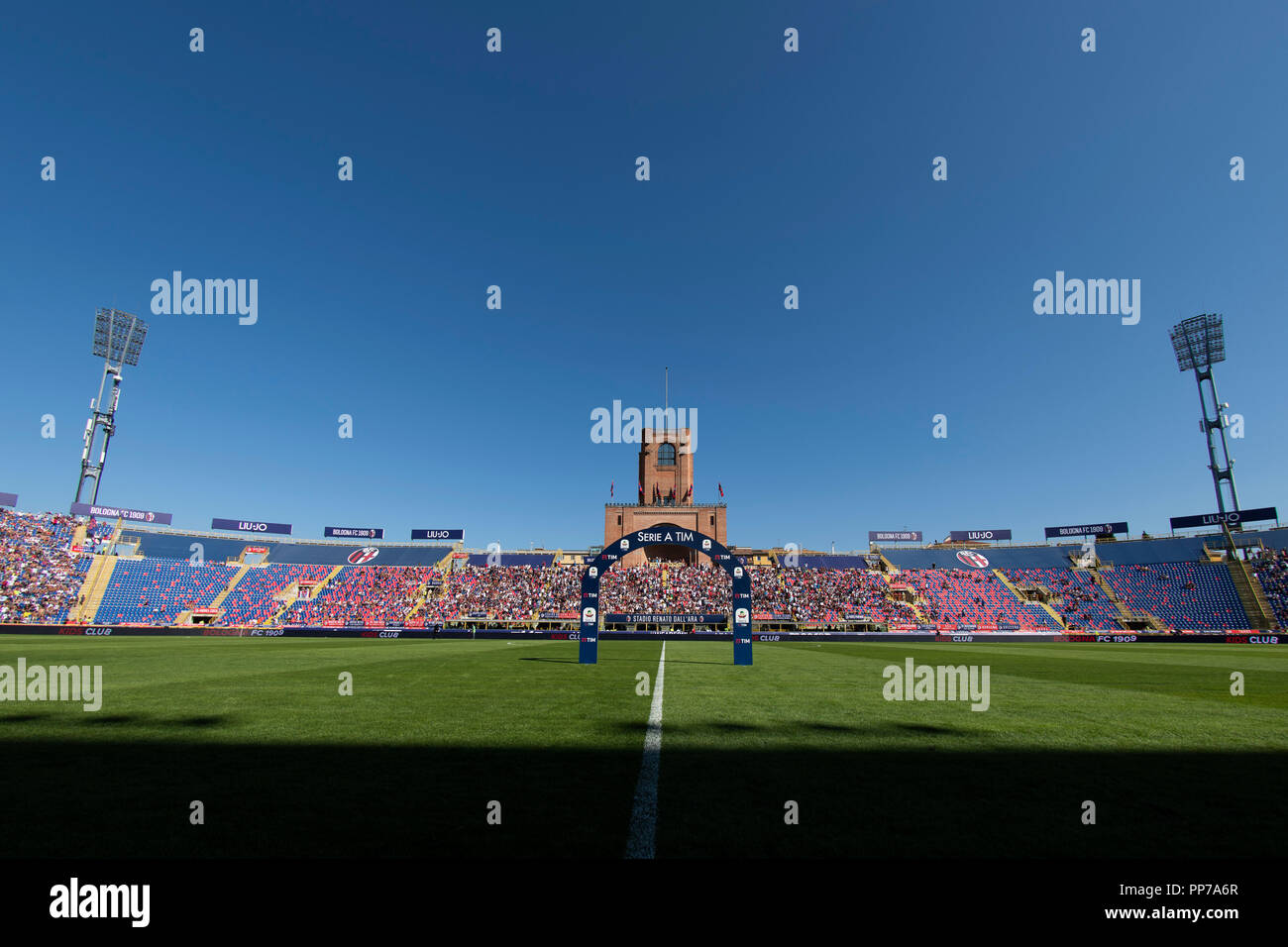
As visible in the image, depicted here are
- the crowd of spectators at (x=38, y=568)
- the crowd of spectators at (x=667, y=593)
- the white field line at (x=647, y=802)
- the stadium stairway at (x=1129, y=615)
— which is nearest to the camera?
the white field line at (x=647, y=802)

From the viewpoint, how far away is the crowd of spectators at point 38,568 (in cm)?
4672

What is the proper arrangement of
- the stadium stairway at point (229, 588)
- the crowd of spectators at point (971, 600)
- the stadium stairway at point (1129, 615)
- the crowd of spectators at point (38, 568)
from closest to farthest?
the crowd of spectators at point (38, 568) → the stadium stairway at point (1129, 615) → the crowd of spectators at point (971, 600) → the stadium stairway at point (229, 588)

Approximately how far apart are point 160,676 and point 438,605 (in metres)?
44.7

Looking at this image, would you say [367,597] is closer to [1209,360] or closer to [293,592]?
[293,592]

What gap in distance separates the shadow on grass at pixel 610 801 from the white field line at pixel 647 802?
97 mm

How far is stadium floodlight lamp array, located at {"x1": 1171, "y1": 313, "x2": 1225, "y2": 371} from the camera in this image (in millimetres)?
58344

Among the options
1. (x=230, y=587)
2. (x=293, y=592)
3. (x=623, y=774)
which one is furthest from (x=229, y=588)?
(x=623, y=774)

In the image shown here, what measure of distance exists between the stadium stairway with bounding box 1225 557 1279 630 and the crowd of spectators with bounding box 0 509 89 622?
102m

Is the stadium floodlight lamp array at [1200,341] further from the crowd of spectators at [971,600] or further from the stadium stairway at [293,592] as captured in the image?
the stadium stairway at [293,592]

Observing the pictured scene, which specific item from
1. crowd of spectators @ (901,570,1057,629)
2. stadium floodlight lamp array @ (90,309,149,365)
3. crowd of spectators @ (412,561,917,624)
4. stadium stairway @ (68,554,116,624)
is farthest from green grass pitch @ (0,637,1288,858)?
stadium floodlight lamp array @ (90,309,149,365)

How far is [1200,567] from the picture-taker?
181ft

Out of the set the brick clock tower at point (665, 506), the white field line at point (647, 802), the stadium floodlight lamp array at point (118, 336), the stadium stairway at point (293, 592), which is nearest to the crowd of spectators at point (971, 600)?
the brick clock tower at point (665, 506)

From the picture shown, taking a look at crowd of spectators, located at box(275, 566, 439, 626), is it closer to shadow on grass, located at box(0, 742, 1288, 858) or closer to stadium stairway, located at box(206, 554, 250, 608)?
stadium stairway, located at box(206, 554, 250, 608)
